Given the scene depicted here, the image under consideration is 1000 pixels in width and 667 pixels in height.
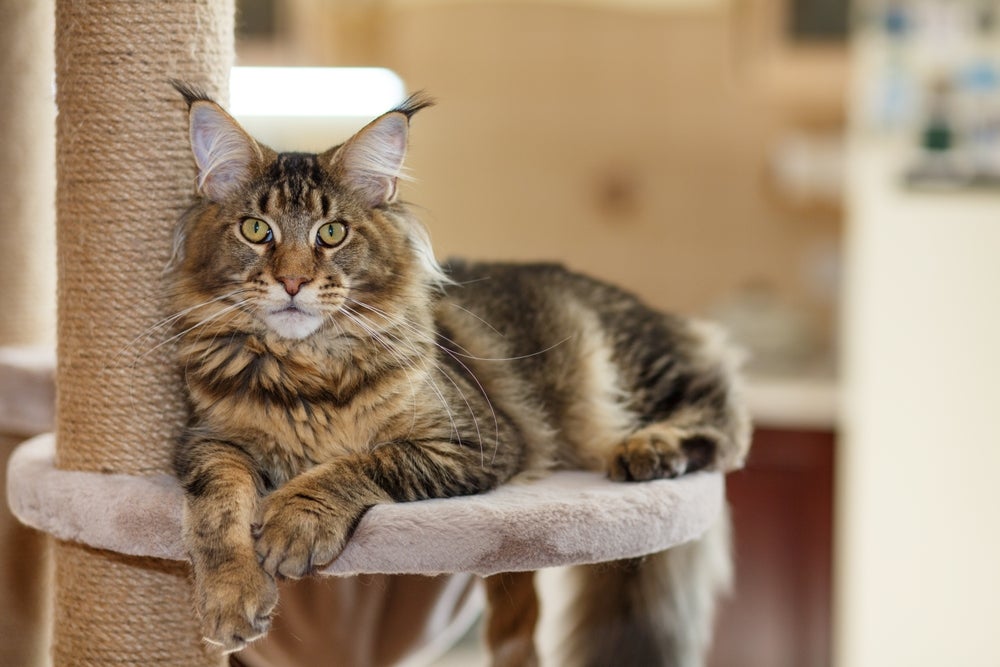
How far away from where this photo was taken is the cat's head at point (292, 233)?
1.11 meters

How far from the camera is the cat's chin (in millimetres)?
1104

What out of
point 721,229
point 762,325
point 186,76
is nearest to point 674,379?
point 186,76

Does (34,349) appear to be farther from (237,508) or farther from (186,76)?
(237,508)

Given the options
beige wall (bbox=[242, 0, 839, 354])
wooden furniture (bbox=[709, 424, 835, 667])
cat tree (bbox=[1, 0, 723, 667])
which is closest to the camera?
cat tree (bbox=[1, 0, 723, 667])

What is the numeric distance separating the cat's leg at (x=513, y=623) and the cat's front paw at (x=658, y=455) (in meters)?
0.23

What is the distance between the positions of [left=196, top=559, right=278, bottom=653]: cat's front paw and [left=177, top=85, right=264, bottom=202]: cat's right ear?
1.47 feet

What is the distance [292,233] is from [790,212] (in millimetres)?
2873

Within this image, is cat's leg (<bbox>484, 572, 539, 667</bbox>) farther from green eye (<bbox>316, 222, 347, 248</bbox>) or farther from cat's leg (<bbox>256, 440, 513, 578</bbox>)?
green eye (<bbox>316, 222, 347, 248</bbox>)

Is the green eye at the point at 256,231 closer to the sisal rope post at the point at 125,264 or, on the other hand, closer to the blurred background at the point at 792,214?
the sisal rope post at the point at 125,264

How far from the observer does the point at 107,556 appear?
1.25m

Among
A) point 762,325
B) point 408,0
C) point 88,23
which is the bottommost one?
point 762,325

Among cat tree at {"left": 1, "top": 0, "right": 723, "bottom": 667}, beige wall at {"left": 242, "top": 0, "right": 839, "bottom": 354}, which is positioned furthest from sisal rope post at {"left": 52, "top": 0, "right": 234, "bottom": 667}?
beige wall at {"left": 242, "top": 0, "right": 839, "bottom": 354}

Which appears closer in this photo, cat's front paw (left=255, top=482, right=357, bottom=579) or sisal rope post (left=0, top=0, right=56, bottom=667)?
cat's front paw (left=255, top=482, right=357, bottom=579)

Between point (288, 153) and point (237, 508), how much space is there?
43 cm
